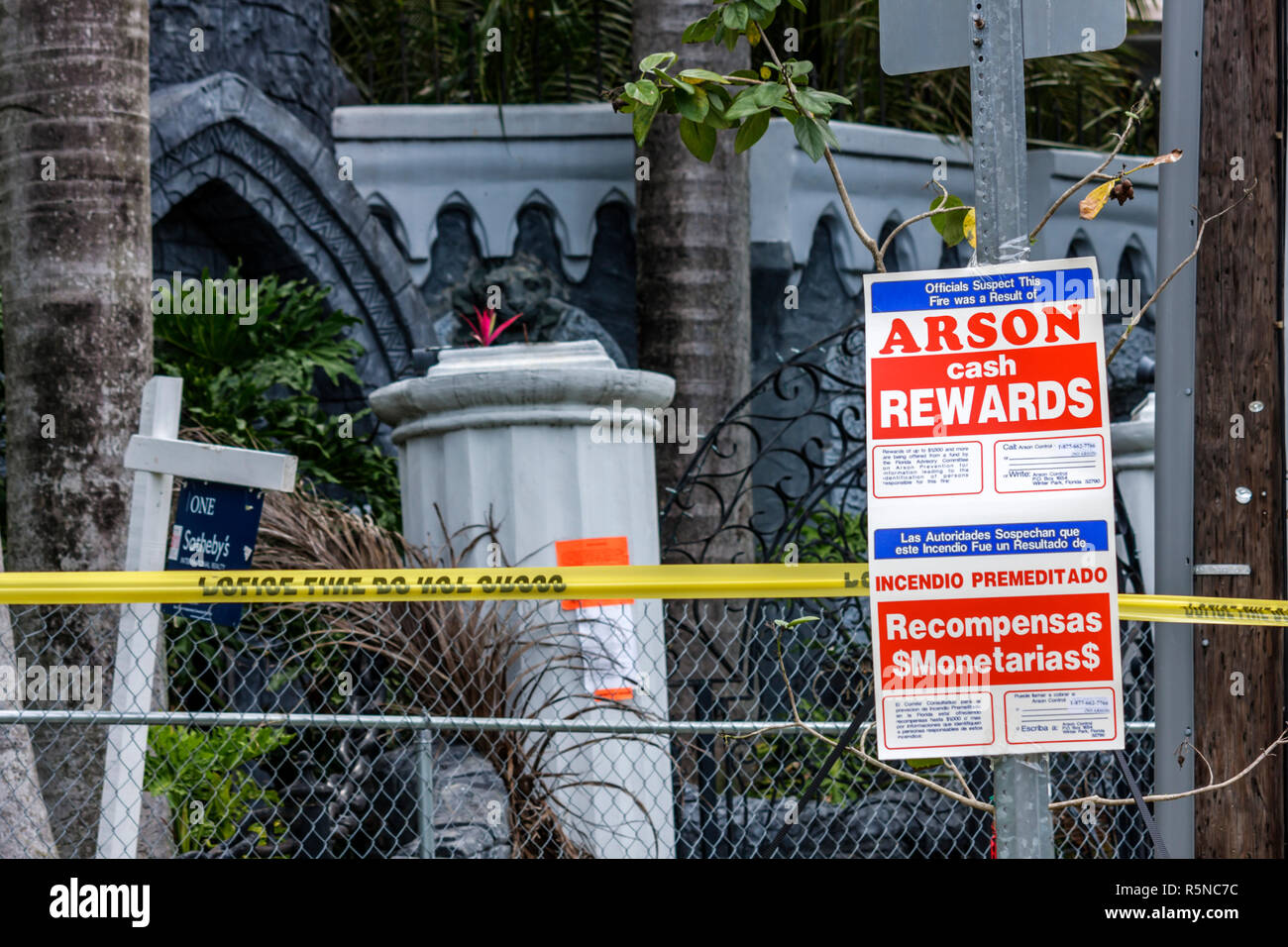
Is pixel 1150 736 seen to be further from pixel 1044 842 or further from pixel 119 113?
pixel 119 113

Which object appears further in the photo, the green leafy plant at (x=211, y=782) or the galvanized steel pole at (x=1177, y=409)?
the green leafy plant at (x=211, y=782)

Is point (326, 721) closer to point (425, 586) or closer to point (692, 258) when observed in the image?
point (425, 586)

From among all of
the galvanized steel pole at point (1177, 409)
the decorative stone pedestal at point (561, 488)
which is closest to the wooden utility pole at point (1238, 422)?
the galvanized steel pole at point (1177, 409)

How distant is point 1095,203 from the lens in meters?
2.97

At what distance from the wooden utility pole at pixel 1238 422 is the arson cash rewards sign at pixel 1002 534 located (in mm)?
1626

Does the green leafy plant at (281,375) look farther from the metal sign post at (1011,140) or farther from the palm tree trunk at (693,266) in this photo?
the metal sign post at (1011,140)

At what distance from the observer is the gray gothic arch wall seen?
28.3 ft

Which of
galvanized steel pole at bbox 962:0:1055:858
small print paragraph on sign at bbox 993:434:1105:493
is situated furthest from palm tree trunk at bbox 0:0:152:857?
small print paragraph on sign at bbox 993:434:1105:493

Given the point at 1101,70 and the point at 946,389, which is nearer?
the point at 946,389

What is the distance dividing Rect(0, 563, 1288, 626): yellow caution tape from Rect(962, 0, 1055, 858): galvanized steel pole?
96cm

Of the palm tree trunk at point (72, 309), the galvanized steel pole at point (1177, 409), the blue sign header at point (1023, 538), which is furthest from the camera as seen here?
the palm tree trunk at point (72, 309)

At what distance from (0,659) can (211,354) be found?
3.65 metres

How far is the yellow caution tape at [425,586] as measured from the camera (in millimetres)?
3572
